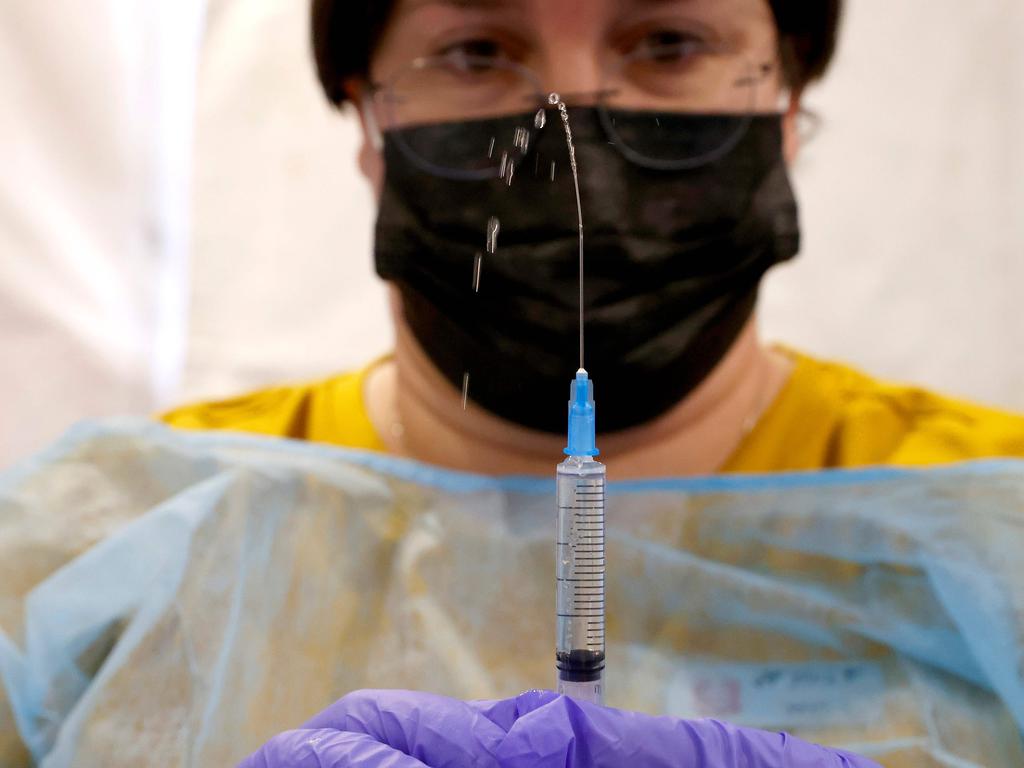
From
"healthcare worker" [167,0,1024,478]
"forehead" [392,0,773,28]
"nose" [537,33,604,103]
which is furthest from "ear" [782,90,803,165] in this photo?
"nose" [537,33,604,103]

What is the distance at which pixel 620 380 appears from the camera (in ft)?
3.34

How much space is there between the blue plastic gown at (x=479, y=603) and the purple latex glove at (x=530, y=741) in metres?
0.22

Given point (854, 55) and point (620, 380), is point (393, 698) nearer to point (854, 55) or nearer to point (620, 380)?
point (620, 380)

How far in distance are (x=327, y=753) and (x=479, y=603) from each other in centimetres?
34

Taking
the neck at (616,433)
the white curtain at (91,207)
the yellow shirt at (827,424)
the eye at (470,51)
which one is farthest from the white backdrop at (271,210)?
the eye at (470,51)

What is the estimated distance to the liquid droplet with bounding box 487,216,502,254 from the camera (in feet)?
3.41

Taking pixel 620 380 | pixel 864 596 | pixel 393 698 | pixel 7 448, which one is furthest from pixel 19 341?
pixel 864 596

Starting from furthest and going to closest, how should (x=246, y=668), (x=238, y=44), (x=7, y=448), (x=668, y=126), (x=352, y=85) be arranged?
(x=238, y=44) < (x=7, y=448) < (x=352, y=85) < (x=668, y=126) < (x=246, y=668)

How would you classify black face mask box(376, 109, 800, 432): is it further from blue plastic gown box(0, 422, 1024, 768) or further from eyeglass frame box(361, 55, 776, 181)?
blue plastic gown box(0, 422, 1024, 768)

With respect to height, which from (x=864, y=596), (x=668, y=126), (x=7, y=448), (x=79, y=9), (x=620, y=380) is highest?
(x=79, y=9)

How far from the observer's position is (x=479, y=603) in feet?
3.31

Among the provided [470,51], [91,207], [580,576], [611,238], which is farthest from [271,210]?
[580,576]

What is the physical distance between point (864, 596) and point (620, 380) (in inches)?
11.4

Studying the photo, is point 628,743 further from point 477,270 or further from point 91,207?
point 91,207
